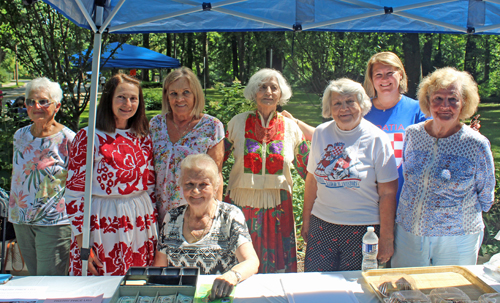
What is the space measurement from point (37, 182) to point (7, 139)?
1.85m

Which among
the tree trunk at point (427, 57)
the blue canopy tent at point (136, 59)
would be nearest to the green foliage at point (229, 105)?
the tree trunk at point (427, 57)

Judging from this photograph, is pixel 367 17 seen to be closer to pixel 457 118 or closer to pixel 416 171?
pixel 457 118

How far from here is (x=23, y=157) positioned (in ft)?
8.86

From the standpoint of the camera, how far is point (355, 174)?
91.0 inches

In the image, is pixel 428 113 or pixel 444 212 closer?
pixel 444 212

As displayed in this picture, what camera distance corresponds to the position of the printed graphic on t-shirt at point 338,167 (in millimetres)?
2316

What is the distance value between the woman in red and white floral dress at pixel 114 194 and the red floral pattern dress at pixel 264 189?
707 mm

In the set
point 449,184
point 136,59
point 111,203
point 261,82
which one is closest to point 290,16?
point 261,82

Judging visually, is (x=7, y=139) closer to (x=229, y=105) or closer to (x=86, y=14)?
(x=229, y=105)

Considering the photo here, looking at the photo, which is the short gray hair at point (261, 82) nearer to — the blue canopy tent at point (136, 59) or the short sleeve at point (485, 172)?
the short sleeve at point (485, 172)

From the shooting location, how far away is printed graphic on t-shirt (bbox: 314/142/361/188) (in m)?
2.32

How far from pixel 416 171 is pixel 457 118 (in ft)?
1.21

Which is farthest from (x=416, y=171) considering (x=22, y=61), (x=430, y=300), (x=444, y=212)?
(x=22, y=61)

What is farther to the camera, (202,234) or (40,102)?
(40,102)
